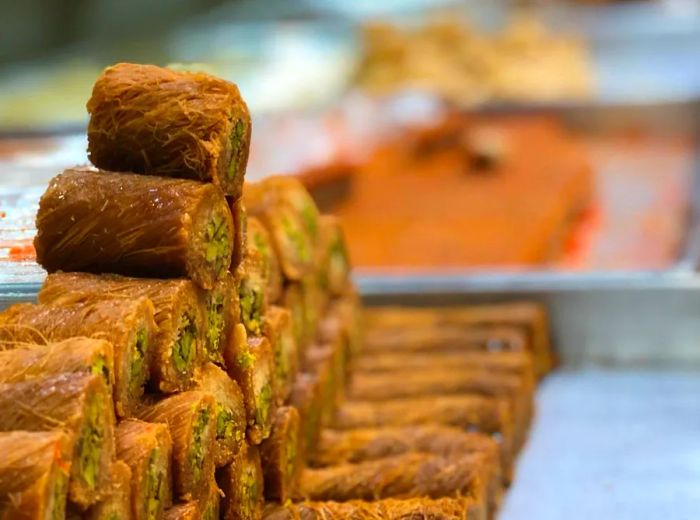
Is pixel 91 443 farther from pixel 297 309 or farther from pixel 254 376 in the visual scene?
pixel 297 309

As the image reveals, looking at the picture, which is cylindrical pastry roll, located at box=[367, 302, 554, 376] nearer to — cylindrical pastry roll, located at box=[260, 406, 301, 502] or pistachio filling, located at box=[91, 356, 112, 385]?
cylindrical pastry roll, located at box=[260, 406, 301, 502]

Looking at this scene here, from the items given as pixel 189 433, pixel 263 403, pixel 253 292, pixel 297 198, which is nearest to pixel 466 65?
pixel 297 198

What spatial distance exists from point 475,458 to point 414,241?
2505mm

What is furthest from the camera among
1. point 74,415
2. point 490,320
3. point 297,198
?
point 490,320

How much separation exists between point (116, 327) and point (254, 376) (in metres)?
0.61

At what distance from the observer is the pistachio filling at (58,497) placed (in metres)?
1.92

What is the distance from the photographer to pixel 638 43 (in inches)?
382

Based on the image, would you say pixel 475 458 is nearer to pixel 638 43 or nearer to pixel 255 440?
pixel 255 440

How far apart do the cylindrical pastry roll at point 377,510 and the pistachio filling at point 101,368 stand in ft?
2.82

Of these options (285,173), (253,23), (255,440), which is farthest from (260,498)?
(253,23)

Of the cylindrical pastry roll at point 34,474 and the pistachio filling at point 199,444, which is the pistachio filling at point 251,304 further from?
the cylindrical pastry roll at point 34,474

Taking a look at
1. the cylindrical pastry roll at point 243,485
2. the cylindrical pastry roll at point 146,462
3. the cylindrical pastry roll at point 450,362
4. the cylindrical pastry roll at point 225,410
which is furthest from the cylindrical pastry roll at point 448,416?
the cylindrical pastry roll at point 146,462

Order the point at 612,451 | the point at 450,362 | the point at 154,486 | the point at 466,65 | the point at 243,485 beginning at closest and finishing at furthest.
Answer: the point at 154,486
the point at 243,485
the point at 612,451
the point at 450,362
the point at 466,65

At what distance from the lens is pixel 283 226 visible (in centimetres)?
336
